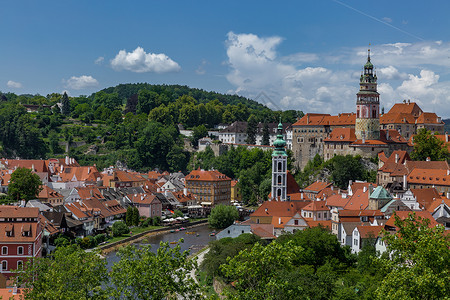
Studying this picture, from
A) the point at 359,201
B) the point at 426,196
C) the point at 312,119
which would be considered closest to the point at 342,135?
the point at 312,119

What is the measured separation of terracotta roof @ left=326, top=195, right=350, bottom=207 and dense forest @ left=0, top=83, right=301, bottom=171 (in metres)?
52.5

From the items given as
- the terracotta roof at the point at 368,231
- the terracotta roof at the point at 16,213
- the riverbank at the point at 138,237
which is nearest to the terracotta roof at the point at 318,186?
the riverbank at the point at 138,237

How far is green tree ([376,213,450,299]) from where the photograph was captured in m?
16.8

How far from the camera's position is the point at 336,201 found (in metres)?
52.9

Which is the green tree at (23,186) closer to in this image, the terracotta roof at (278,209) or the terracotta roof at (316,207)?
the terracotta roof at (278,209)

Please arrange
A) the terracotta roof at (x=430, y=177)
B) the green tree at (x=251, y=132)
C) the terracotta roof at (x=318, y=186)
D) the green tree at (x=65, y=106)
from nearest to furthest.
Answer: the terracotta roof at (x=430, y=177)
the terracotta roof at (x=318, y=186)
the green tree at (x=251, y=132)
the green tree at (x=65, y=106)

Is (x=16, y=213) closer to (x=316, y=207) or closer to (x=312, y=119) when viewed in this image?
(x=316, y=207)

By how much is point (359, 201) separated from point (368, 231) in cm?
941

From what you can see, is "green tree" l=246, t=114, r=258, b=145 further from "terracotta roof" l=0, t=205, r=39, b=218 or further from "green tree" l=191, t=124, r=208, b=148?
"terracotta roof" l=0, t=205, r=39, b=218

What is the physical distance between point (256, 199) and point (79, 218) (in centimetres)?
3468

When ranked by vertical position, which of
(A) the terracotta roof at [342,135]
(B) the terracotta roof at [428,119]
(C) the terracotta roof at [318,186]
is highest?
(B) the terracotta roof at [428,119]

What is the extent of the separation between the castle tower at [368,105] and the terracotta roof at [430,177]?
1381 cm

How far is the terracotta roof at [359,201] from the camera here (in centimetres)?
4894

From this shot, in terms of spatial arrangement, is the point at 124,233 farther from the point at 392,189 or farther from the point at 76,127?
the point at 76,127
